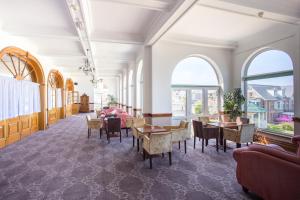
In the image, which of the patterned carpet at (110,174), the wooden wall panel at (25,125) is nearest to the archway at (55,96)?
the wooden wall panel at (25,125)

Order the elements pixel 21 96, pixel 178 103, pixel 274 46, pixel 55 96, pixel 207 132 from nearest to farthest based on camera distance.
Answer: pixel 207 132 → pixel 274 46 → pixel 21 96 → pixel 178 103 → pixel 55 96

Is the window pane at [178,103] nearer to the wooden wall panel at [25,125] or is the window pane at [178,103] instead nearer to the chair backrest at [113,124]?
the chair backrest at [113,124]

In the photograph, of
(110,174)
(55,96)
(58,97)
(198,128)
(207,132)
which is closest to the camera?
(110,174)

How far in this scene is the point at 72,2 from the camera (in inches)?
122

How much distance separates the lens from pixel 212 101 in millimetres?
7160

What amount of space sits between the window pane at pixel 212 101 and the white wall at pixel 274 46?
832mm

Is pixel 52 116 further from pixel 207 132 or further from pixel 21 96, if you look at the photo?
pixel 207 132

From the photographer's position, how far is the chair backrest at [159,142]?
369 centimetres

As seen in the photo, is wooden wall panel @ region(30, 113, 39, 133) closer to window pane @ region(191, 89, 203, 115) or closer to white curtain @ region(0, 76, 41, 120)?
white curtain @ region(0, 76, 41, 120)

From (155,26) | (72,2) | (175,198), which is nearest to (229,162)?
(175,198)

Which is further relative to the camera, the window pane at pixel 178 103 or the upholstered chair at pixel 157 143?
the window pane at pixel 178 103

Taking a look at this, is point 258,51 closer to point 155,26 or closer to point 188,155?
point 155,26

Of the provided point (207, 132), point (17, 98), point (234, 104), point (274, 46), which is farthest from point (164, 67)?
point (17, 98)

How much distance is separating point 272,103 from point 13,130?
8.56m
